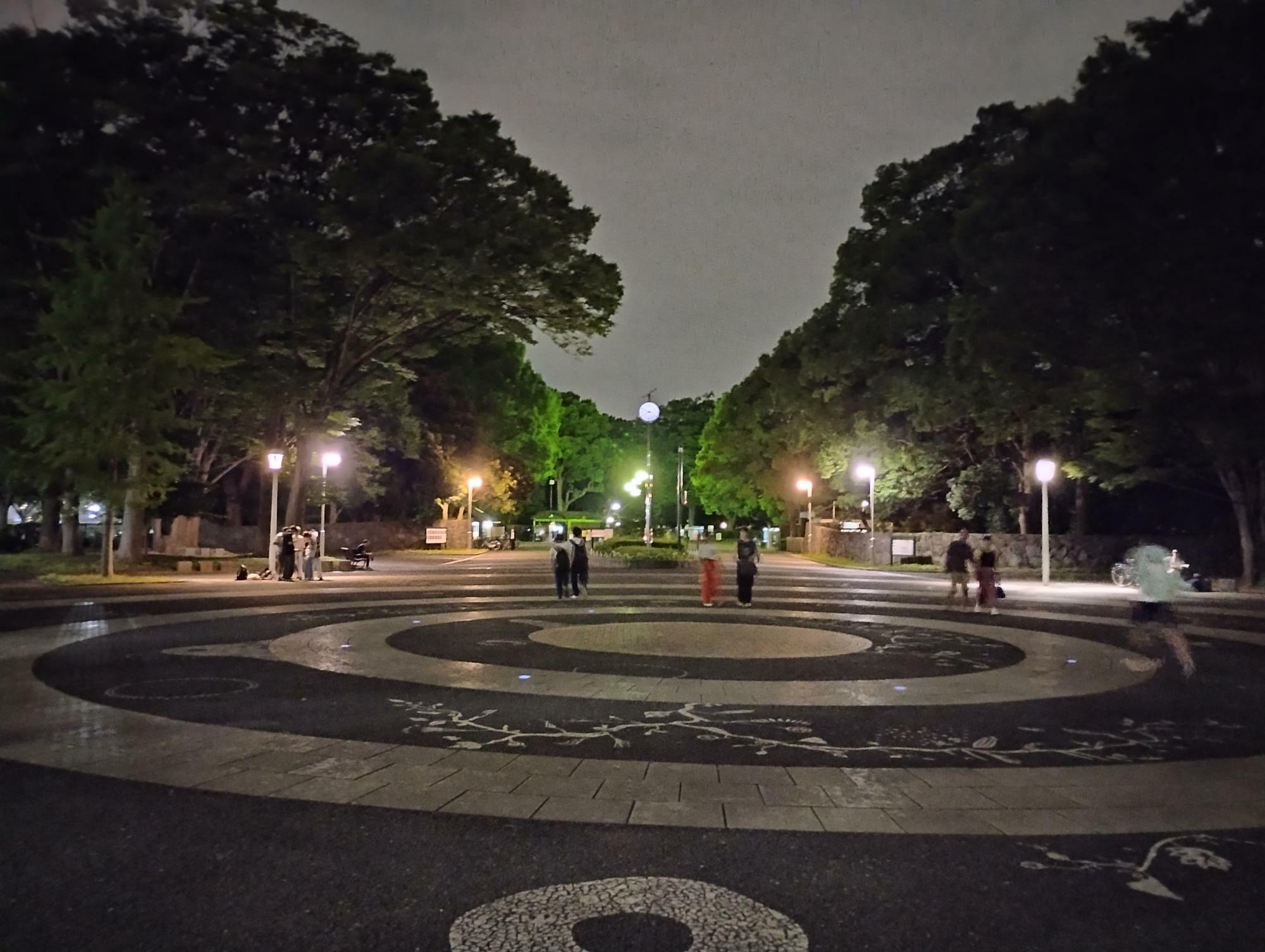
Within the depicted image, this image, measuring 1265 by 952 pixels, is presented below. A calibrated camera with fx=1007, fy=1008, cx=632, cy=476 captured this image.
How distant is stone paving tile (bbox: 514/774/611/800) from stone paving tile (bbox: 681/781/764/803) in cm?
65

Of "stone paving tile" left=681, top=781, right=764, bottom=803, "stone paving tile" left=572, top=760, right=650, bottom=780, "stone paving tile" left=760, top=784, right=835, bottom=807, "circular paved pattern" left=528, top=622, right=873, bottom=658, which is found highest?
"circular paved pattern" left=528, top=622, right=873, bottom=658

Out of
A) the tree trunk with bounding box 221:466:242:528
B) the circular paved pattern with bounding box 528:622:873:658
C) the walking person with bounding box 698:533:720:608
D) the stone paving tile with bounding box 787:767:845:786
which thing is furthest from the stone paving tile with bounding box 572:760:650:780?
the tree trunk with bounding box 221:466:242:528

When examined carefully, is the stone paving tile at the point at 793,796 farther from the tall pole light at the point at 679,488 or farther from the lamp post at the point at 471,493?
the lamp post at the point at 471,493

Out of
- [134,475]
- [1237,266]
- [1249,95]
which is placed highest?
[1249,95]

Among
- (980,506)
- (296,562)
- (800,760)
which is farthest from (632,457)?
(800,760)

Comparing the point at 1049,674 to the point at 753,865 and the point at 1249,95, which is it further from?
the point at 1249,95

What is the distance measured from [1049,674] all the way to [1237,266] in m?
20.1

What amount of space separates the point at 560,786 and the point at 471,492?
56.5m

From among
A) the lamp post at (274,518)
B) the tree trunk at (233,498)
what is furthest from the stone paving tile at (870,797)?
the tree trunk at (233,498)

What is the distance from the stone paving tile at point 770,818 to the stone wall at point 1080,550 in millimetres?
33095

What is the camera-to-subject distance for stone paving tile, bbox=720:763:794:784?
7.61m

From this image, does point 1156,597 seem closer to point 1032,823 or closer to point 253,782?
point 1032,823

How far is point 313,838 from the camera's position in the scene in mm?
6113

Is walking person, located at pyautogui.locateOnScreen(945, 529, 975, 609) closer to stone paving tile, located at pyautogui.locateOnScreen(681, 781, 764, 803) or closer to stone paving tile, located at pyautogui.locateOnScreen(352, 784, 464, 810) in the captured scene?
stone paving tile, located at pyautogui.locateOnScreen(681, 781, 764, 803)
